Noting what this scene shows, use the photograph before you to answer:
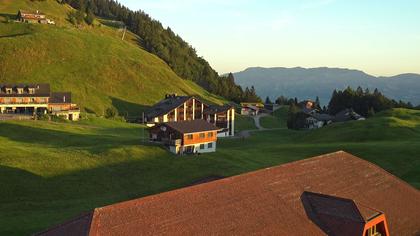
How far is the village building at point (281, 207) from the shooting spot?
2078 cm

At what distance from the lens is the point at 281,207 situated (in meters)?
25.8

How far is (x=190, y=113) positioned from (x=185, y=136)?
4259cm

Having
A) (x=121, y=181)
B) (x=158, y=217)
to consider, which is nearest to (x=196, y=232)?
(x=158, y=217)

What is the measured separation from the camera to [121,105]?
149 m

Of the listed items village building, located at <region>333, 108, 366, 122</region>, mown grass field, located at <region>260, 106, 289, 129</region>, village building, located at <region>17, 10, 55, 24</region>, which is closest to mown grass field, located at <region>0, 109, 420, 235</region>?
village building, located at <region>333, 108, 366, 122</region>

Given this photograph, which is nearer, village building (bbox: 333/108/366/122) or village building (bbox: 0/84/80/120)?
village building (bbox: 0/84/80/120)

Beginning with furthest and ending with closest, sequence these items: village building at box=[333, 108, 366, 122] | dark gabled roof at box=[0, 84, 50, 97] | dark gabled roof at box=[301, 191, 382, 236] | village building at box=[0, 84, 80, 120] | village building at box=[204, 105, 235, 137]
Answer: village building at box=[333, 108, 366, 122] < village building at box=[204, 105, 235, 137] < dark gabled roof at box=[0, 84, 50, 97] < village building at box=[0, 84, 80, 120] < dark gabled roof at box=[301, 191, 382, 236]

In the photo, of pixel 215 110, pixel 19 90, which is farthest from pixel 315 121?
pixel 19 90

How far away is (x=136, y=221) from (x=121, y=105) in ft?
429

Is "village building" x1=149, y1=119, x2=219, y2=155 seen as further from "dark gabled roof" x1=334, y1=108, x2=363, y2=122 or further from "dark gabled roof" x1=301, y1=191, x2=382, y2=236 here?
"dark gabled roof" x1=334, y1=108, x2=363, y2=122

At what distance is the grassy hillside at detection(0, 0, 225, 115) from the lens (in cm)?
14675

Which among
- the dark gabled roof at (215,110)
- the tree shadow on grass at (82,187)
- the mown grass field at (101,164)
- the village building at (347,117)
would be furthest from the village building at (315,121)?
the tree shadow on grass at (82,187)

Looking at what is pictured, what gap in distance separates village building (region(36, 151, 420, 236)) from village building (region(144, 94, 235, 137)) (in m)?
84.7

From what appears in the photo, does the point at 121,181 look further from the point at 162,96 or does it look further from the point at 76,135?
the point at 162,96
